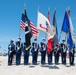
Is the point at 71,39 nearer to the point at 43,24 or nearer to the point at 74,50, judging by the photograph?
the point at 74,50

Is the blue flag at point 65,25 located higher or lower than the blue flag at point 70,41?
higher

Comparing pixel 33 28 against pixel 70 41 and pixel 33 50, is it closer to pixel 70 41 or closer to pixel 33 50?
pixel 33 50

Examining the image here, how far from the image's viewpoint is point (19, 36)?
18484 mm

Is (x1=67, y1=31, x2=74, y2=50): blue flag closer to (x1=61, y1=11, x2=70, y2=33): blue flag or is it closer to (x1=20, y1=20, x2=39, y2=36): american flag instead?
(x1=61, y1=11, x2=70, y2=33): blue flag

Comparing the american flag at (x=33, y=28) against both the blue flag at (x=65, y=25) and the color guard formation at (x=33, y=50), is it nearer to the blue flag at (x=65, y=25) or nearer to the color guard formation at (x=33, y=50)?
the color guard formation at (x=33, y=50)

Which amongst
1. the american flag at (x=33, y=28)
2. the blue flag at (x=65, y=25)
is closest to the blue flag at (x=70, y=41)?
the blue flag at (x=65, y=25)

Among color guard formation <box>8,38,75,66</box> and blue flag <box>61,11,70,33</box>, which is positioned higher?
blue flag <box>61,11,70,33</box>

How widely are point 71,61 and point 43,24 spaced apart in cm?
371

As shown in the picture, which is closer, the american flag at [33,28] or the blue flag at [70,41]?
the blue flag at [70,41]

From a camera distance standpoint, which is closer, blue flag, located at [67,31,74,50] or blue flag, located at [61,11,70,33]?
blue flag, located at [67,31,74,50]

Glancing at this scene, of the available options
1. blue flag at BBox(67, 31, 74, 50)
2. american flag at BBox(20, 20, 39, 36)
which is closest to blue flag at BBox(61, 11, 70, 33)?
blue flag at BBox(67, 31, 74, 50)

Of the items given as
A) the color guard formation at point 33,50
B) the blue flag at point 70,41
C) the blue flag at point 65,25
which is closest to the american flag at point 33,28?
the color guard formation at point 33,50

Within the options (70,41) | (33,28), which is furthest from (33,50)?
(70,41)

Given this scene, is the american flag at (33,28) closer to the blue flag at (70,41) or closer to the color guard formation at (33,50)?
the color guard formation at (33,50)
